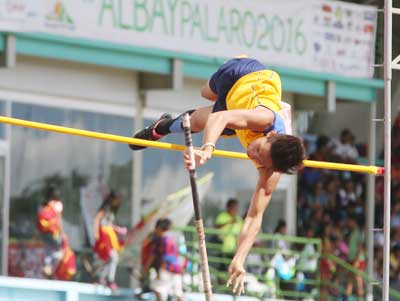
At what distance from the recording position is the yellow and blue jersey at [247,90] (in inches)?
464

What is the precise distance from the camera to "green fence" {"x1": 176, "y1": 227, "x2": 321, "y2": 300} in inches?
786

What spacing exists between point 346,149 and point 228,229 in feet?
11.7

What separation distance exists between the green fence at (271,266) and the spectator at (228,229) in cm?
3

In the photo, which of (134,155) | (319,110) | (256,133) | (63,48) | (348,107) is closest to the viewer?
(256,133)

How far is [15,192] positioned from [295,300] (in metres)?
4.05

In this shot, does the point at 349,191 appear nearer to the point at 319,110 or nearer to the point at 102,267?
the point at 319,110

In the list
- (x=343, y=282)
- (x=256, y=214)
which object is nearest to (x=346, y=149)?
(x=343, y=282)

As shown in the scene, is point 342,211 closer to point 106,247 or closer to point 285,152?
point 106,247

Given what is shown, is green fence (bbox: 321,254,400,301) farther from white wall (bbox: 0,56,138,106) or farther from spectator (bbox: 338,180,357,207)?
white wall (bbox: 0,56,138,106)

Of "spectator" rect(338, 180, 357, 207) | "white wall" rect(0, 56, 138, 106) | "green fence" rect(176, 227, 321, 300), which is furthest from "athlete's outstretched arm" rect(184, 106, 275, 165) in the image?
"spectator" rect(338, 180, 357, 207)

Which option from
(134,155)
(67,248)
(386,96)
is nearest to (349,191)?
(134,155)

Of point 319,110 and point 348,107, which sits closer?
point 319,110

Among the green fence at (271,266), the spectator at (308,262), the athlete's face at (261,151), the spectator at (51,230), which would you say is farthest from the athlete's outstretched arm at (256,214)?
the spectator at (308,262)

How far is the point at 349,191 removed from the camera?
75.6ft
